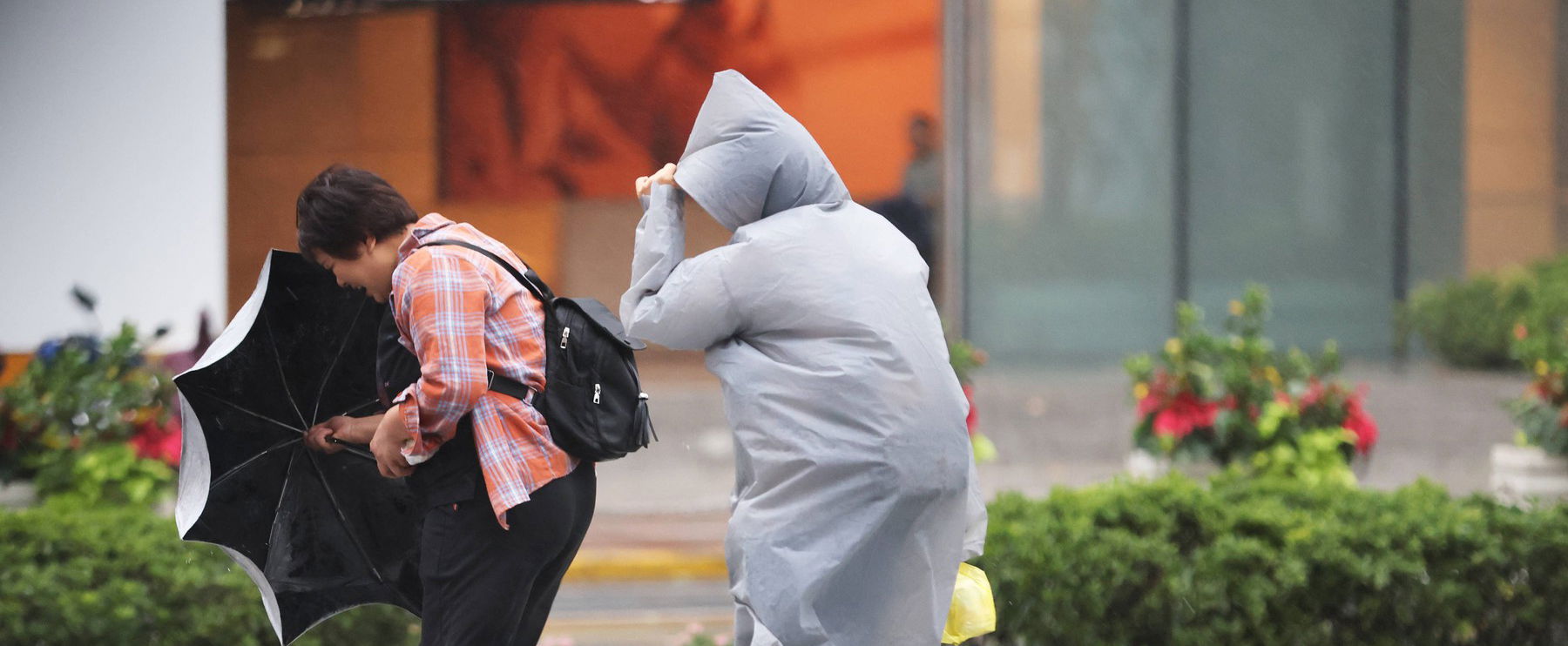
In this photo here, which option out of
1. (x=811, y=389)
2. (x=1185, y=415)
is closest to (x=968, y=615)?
(x=811, y=389)

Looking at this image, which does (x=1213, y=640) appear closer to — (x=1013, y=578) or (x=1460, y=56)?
(x=1013, y=578)

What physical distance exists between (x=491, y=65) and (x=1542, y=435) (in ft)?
26.9

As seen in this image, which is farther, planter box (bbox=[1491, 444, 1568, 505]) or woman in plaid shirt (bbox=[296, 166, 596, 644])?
planter box (bbox=[1491, 444, 1568, 505])

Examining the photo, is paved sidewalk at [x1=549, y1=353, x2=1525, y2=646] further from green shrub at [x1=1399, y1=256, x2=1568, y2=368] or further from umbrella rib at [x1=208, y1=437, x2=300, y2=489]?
umbrella rib at [x1=208, y1=437, x2=300, y2=489]

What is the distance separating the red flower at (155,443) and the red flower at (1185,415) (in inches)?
142

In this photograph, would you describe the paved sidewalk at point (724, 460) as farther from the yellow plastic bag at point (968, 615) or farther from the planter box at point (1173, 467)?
the yellow plastic bag at point (968, 615)

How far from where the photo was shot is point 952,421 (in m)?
2.98

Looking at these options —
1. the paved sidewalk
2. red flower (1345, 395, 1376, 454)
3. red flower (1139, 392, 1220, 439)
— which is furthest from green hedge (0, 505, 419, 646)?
red flower (1345, 395, 1376, 454)

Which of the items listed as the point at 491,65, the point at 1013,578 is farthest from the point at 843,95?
the point at 1013,578

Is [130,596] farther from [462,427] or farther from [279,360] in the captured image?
[462,427]

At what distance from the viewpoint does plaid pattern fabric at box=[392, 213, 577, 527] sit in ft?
8.96

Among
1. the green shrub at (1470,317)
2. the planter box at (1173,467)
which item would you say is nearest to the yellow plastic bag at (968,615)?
the planter box at (1173,467)

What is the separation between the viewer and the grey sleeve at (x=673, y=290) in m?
2.89

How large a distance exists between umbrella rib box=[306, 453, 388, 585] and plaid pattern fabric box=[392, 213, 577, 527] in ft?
1.71
